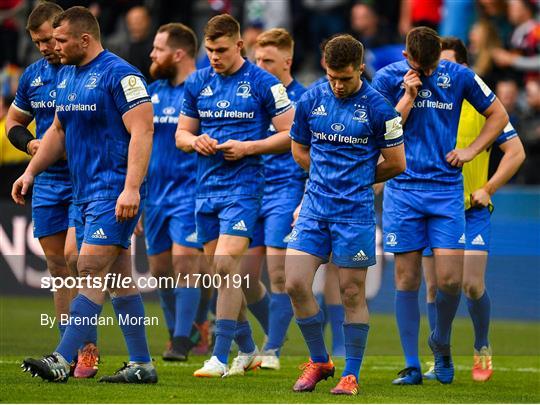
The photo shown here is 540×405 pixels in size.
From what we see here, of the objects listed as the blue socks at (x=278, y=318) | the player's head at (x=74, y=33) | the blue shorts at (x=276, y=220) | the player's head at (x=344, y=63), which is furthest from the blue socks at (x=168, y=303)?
the player's head at (x=344, y=63)

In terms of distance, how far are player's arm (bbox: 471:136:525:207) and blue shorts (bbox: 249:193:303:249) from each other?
1.62 metres

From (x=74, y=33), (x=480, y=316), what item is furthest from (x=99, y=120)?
(x=480, y=316)

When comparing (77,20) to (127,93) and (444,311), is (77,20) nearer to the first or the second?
(127,93)

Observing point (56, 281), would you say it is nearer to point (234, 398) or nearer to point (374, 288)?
point (234, 398)

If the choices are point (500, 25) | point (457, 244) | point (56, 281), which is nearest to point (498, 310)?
point (500, 25)

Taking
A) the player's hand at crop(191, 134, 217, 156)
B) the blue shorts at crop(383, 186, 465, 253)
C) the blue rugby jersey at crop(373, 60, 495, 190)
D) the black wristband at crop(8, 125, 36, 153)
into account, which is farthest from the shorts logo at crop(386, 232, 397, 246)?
the black wristband at crop(8, 125, 36, 153)

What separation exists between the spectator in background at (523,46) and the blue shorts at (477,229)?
757 centimetres

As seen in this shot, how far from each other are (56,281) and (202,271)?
2368 mm

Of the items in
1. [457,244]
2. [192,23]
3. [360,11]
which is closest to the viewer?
[457,244]

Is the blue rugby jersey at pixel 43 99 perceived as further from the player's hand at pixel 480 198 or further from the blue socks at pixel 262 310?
the player's hand at pixel 480 198

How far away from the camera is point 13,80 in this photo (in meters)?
18.9

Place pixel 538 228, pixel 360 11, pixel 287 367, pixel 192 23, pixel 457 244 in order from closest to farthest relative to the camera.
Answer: pixel 457 244 → pixel 287 367 → pixel 538 228 → pixel 360 11 → pixel 192 23

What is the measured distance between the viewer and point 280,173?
11266 mm

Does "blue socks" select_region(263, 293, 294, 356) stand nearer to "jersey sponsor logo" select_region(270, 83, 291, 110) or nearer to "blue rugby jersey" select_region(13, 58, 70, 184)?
"jersey sponsor logo" select_region(270, 83, 291, 110)
